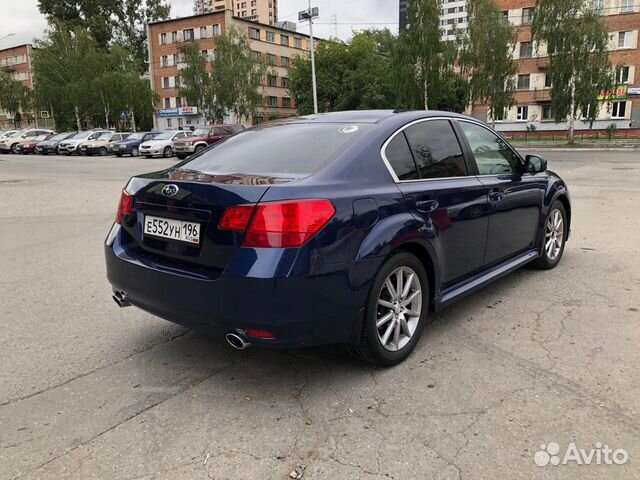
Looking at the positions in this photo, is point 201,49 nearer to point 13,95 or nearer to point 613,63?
point 13,95

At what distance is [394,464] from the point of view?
2545 mm

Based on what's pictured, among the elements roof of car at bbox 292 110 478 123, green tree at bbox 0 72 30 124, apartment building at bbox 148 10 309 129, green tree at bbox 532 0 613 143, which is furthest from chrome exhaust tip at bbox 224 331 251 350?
green tree at bbox 0 72 30 124

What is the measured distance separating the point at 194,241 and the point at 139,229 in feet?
1.96

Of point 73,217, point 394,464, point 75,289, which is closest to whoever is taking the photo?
point 394,464

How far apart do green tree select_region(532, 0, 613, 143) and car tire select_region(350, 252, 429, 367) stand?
110ft

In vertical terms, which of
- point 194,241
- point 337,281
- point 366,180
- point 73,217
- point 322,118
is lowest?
point 73,217

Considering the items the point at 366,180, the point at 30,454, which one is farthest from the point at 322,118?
the point at 30,454

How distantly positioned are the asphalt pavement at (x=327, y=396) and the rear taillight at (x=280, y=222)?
96 centimetres

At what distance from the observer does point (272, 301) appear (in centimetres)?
288

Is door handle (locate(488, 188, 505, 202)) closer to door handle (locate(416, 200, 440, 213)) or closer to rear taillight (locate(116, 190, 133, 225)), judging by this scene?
door handle (locate(416, 200, 440, 213))

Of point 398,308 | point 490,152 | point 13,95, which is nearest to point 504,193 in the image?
point 490,152

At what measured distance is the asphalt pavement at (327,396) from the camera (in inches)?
102

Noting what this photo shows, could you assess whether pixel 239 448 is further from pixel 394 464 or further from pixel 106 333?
pixel 106 333

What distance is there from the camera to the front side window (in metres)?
4.47
